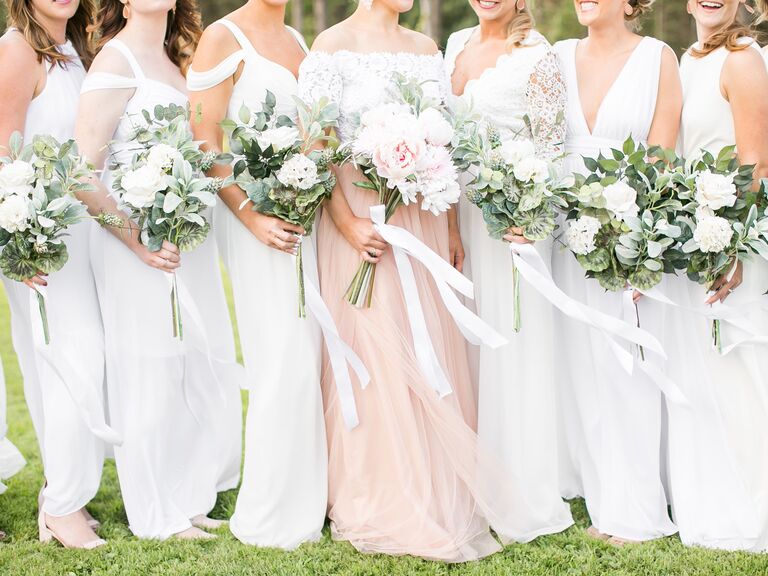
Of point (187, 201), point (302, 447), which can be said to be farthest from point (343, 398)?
point (187, 201)

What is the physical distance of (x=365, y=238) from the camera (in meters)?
4.13

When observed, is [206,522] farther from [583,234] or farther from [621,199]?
[621,199]

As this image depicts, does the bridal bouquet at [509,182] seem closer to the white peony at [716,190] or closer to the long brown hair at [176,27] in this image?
the white peony at [716,190]

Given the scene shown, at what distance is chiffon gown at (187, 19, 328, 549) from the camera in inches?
167

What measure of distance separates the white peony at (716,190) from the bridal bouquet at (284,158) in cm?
164

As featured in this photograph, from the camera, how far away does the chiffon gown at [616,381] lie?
4.25 metres

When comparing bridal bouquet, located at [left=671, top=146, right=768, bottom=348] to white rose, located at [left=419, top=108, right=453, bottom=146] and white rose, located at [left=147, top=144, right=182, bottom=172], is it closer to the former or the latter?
white rose, located at [left=419, top=108, right=453, bottom=146]

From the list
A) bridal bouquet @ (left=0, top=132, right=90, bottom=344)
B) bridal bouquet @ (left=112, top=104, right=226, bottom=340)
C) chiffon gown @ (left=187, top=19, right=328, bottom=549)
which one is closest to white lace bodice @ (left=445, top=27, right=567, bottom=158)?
chiffon gown @ (left=187, top=19, right=328, bottom=549)

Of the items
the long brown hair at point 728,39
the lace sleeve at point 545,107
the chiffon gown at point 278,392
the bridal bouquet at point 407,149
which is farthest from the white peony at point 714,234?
the chiffon gown at point 278,392

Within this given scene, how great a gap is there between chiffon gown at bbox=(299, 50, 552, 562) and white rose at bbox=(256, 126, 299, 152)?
1.05 feet

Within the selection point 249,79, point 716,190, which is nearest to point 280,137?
point 249,79

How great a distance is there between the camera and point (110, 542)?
4391 millimetres

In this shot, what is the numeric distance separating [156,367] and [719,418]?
2.74 m

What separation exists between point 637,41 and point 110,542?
3.53m
